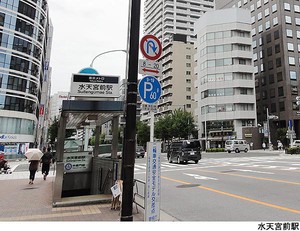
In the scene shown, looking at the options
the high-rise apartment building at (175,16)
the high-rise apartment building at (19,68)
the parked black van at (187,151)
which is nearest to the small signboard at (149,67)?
the parked black van at (187,151)

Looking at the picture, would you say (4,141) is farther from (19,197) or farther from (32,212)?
(32,212)

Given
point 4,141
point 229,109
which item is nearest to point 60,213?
point 4,141

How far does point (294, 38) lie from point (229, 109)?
80.5ft

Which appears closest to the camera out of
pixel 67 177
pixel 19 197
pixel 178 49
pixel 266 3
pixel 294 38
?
pixel 19 197

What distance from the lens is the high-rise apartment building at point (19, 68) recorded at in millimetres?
37625

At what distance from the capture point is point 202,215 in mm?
6098

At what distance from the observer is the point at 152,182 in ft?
15.2

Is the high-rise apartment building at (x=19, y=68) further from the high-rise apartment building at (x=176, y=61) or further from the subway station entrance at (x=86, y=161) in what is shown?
the high-rise apartment building at (x=176, y=61)

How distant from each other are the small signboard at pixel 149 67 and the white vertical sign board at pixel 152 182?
52.4 inches

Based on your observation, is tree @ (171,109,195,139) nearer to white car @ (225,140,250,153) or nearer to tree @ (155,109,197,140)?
tree @ (155,109,197,140)

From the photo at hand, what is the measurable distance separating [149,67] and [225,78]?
52.3 metres

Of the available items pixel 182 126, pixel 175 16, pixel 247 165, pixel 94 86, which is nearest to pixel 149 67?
pixel 94 86

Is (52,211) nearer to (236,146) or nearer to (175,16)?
(236,146)

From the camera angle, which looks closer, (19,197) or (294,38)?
(19,197)
